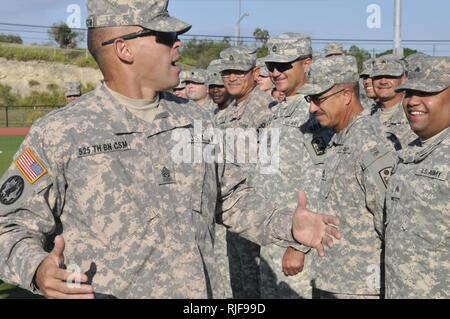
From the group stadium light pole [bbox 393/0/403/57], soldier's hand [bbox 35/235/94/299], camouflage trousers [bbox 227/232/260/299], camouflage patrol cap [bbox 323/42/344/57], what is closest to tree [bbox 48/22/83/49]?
stadium light pole [bbox 393/0/403/57]

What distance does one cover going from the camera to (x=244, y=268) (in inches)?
263

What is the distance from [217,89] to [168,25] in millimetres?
5751

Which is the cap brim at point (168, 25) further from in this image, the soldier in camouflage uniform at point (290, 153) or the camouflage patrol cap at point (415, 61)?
the soldier in camouflage uniform at point (290, 153)

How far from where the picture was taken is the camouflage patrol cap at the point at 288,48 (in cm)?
575

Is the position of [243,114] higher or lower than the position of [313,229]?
lower

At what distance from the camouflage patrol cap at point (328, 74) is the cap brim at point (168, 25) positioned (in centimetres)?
199

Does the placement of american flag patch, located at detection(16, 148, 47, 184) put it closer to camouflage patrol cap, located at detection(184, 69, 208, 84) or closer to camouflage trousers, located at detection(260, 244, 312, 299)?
camouflage trousers, located at detection(260, 244, 312, 299)

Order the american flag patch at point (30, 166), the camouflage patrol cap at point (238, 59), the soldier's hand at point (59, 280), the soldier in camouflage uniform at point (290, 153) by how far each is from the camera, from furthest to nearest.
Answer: the camouflage patrol cap at point (238, 59) < the soldier in camouflage uniform at point (290, 153) < the american flag patch at point (30, 166) < the soldier's hand at point (59, 280)

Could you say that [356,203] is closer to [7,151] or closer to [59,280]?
[59,280]

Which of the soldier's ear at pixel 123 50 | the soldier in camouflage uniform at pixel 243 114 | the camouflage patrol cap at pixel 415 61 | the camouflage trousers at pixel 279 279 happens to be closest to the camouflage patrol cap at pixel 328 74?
the camouflage patrol cap at pixel 415 61

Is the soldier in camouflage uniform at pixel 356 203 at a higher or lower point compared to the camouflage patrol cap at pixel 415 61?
lower

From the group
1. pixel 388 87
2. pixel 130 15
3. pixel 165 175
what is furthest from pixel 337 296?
pixel 388 87
